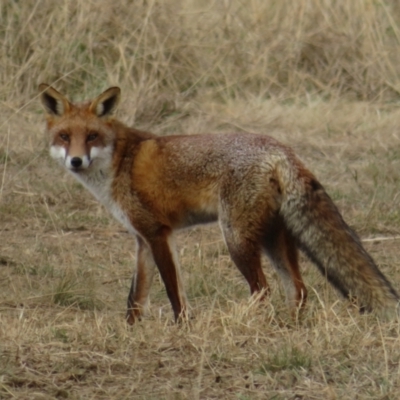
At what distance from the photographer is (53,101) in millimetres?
6262

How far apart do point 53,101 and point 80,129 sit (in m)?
0.29

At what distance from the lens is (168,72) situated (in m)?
10.3

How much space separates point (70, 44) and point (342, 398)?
22.2 ft

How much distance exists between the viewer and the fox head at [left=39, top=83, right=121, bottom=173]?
19.8ft

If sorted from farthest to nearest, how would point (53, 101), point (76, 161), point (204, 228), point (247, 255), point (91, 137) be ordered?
point (204, 228) < point (53, 101) < point (91, 137) < point (76, 161) < point (247, 255)

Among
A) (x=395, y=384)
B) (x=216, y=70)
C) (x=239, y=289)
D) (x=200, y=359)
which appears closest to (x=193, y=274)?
(x=239, y=289)

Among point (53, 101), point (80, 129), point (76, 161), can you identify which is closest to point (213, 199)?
point (76, 161)

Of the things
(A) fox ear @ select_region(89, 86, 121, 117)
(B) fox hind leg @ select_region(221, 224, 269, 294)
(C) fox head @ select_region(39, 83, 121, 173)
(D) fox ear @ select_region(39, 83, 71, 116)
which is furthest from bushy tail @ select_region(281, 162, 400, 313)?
(D) fox ear @ select_region(39, 83, 71, 116)

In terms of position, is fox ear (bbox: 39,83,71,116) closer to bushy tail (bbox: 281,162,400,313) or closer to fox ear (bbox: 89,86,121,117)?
fox ear (bbox: 89,86,121,117)

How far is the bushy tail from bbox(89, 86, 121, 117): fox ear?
1.38 metres

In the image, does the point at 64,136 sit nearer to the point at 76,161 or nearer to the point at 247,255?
the point at 76,161

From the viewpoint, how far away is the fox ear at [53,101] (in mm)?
6189

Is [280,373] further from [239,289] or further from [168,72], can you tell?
[168,72]

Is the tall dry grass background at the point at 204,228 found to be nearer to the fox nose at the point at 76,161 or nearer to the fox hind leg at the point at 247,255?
the fox hind leg at the point at 247,255
